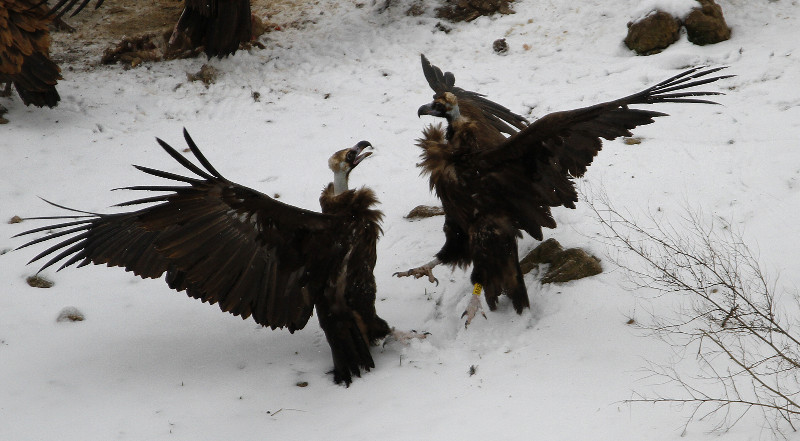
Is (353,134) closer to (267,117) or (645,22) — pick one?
(267,117)

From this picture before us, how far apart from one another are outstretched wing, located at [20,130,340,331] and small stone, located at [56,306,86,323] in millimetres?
692

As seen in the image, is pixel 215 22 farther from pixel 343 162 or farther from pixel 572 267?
pixel 572 267

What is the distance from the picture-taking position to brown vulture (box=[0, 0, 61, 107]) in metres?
6.63

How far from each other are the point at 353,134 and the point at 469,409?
395cm

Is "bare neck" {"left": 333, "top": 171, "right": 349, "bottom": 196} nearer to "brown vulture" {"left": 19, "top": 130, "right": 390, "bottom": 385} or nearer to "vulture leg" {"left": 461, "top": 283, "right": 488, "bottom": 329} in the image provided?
"brown vulture" {"left": 19, "top": 130, "right": 390, "bottom": 385}

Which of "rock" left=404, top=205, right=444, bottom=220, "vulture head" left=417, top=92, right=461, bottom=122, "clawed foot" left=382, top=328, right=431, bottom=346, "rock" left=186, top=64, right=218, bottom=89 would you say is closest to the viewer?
"clawed foot" left=382, top=328, right=431, bottom=346

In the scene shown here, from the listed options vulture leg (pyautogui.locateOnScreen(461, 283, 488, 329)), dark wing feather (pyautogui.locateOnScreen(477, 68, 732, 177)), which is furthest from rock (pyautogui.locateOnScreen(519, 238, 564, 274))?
dark wing feather (pyautogui.locateOnScreen(477, 68, 732, 177))

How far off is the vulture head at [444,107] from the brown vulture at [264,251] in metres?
0.63

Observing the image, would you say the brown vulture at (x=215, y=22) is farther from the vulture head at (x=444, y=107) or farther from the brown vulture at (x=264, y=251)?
the vulture head at (x=444, y=107)

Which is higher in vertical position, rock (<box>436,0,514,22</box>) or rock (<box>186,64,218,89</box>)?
rock (<box>436,0,514,22</box>)

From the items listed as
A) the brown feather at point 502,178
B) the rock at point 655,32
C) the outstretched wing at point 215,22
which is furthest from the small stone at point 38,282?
the rock at point 655,32

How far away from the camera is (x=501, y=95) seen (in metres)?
7.33

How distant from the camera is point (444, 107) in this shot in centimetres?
470

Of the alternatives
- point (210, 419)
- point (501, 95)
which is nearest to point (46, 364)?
point (210, 419)
